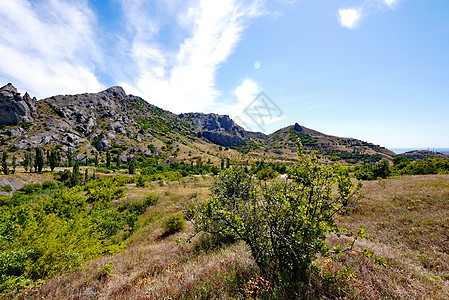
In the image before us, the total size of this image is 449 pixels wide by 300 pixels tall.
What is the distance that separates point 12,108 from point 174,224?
18586 cm

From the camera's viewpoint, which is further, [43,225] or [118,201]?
[118,201]

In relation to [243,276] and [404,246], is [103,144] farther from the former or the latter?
[404,246]

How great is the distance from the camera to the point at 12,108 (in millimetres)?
115562

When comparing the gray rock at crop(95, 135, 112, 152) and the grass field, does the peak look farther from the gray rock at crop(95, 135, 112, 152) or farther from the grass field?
the grass field

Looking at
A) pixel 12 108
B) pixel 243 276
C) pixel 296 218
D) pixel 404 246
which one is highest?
pixel 12 108

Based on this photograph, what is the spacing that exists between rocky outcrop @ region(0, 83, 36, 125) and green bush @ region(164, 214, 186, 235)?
588 feet

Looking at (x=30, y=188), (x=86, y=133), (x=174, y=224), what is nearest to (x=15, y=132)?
A: (x=86, y=133)

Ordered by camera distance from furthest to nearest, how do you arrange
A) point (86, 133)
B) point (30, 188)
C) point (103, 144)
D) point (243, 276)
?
1. point (86, 133)
2. point (103, 144)
3. point (30, 188)
4. point (243, 276)

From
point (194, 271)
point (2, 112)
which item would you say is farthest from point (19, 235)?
point (2, 112)

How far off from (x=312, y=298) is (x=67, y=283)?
22.9 ft

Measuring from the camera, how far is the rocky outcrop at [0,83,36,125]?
114500mm

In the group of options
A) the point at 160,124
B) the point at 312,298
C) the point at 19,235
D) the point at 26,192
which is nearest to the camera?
the point at 312,298

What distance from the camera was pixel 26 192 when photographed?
48406 millimetres

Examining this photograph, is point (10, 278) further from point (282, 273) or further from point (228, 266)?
point (282, 273)
